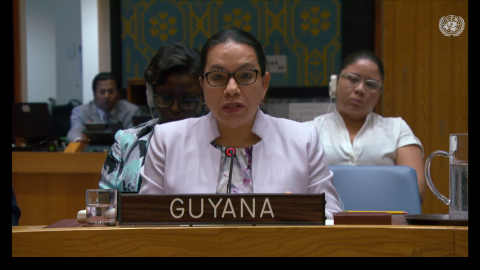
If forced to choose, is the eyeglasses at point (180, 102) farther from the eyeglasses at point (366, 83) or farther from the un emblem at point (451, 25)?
the un emblem at point (451, 25)

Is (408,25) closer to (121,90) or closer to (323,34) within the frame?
(323,34)

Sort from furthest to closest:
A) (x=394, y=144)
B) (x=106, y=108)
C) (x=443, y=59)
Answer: (x=106, y=108)
(x=443, y=59)
(x=394, y=144)

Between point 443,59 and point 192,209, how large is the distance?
383cm

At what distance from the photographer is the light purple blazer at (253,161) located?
1.63 m

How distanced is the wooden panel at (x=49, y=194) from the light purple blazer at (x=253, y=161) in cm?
157

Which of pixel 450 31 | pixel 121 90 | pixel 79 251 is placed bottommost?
pixel 79 251

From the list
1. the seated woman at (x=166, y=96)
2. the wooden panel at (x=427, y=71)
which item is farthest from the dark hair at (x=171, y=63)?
the wooden panel at (x=427, y=71)

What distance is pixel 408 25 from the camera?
448 centimetres

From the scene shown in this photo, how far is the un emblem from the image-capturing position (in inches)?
174

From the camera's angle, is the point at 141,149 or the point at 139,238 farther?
the point at 141,149

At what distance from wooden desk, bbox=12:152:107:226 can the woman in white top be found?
134 cm

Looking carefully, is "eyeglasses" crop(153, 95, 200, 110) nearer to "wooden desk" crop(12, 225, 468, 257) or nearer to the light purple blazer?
the light purple blazer

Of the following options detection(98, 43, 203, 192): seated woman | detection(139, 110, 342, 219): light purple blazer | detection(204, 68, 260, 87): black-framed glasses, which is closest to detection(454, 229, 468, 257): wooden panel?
detection(139, 110, 342, 219): light purple blazer

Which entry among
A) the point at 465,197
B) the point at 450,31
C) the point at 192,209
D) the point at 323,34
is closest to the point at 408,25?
the point at 450,31
